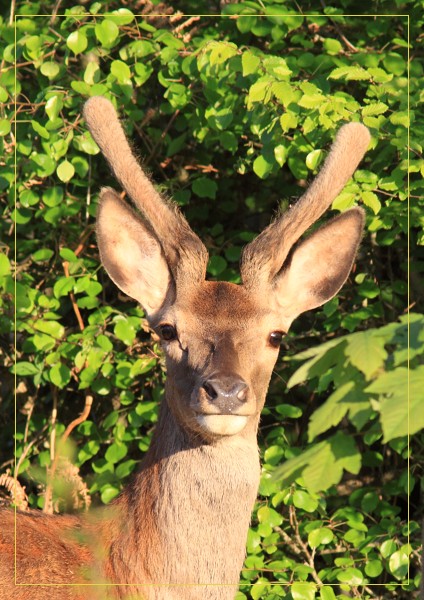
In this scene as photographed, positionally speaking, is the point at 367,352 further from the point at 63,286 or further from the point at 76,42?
the point at 63,286

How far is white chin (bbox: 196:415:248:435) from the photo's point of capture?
12.8 feet

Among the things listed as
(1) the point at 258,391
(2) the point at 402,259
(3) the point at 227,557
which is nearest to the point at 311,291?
(1) the point at 258,391

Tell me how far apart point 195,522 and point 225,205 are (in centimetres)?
293

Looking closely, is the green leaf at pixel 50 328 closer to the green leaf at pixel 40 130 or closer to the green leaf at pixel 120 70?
the green leaf at pixel 40 130

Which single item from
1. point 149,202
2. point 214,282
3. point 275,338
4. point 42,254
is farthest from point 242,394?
point 42,254

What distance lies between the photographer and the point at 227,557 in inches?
166

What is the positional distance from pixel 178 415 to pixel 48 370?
6.43 ft

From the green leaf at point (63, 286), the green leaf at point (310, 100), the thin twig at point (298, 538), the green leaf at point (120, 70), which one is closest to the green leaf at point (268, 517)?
the thin twig at point (298, 538)

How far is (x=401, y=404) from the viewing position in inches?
110

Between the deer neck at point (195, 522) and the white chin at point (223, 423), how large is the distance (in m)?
0.24

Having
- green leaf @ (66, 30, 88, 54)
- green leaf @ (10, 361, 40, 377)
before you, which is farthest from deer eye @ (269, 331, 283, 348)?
green leaf @ (10, 361, 40, 377)

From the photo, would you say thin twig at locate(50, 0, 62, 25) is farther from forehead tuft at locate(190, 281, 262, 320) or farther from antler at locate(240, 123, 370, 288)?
forehead tuft at locate(190, 281, 262, 320)

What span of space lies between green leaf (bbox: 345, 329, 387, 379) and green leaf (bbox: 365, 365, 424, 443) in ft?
0.14

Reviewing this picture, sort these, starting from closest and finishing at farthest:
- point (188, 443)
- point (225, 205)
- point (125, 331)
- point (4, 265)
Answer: point (188, 443) → point (4, 265) → point (125, 331) → point (225, 205)
